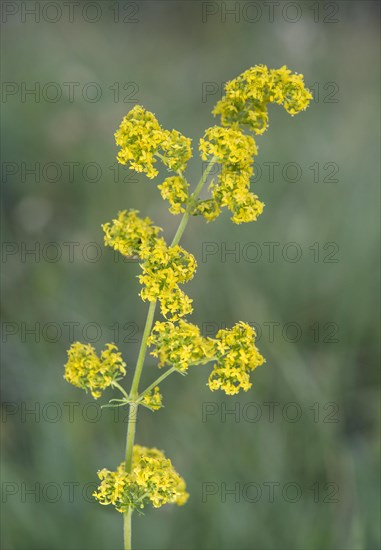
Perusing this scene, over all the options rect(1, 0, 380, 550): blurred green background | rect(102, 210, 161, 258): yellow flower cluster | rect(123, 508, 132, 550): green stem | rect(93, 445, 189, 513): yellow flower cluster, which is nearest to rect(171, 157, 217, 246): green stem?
rect(102, 210, 161, 258): yellow flower cluster

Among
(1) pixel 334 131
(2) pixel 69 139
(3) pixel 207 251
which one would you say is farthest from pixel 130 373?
(1) pixel 334 131

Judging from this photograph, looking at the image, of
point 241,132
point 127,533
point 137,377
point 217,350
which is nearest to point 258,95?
point 241,132

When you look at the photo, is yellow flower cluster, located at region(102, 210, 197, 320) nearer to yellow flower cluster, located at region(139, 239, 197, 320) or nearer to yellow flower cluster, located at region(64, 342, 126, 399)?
yellow flower cluster, located at region(139, 239, 197, 320)

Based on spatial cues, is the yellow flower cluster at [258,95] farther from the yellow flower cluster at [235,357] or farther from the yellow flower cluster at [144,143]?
the yellow flower cluster at [235,357]

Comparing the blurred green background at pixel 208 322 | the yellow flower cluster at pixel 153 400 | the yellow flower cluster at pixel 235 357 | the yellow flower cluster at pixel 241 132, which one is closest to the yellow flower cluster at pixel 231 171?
the yellow flower cluster at pixel 241 132

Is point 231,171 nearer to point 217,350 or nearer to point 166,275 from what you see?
point 166,275

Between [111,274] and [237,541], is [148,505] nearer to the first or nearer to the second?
[237,541]

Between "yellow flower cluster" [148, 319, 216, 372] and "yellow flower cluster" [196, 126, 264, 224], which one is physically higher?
"yellow flower cluster" [196, 126, 264, 224]
